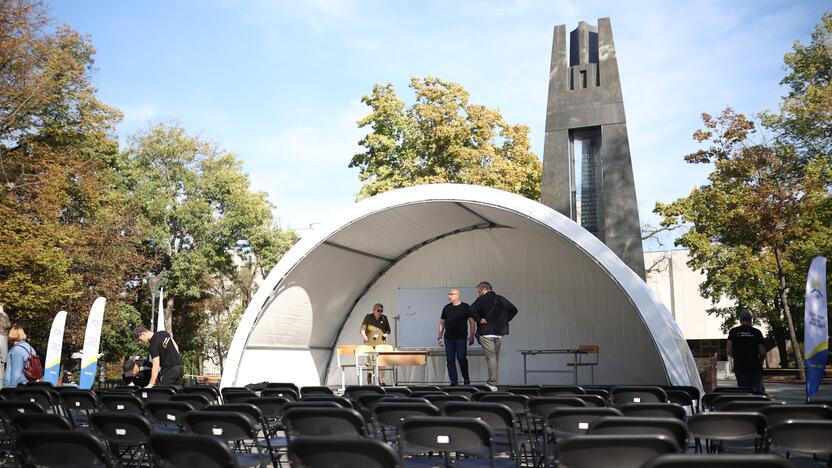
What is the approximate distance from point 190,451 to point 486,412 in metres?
1.99

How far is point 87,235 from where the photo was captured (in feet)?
82.7

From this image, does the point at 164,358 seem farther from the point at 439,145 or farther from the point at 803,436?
the point at 439,145

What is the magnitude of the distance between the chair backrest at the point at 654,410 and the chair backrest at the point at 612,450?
1.85 meters

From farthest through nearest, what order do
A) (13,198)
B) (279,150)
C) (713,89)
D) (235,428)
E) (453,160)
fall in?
(279,150)
(453,160)
(713,89)
(13,198)
(235,428)

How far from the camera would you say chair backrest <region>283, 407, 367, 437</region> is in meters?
4.94

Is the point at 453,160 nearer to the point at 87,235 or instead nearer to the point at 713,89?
the point at 713,89

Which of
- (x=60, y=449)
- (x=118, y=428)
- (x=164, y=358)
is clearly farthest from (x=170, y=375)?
(x=60, y=449)

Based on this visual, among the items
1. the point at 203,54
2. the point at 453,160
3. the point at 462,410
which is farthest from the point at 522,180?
the point at 462,410

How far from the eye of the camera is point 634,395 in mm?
6898

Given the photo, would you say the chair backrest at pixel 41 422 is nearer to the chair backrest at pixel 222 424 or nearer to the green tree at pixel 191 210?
the chair backrest at pixel 222 424

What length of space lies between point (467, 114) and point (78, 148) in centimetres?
1274

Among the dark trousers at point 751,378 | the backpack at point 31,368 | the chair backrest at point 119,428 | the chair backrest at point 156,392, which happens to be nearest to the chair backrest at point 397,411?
the chair backrest at point 119,428

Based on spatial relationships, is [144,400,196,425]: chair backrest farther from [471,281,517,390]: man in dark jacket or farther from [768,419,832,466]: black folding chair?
[471,281,517,390]: man in dark jacket

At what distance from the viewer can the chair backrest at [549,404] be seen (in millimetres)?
5766
